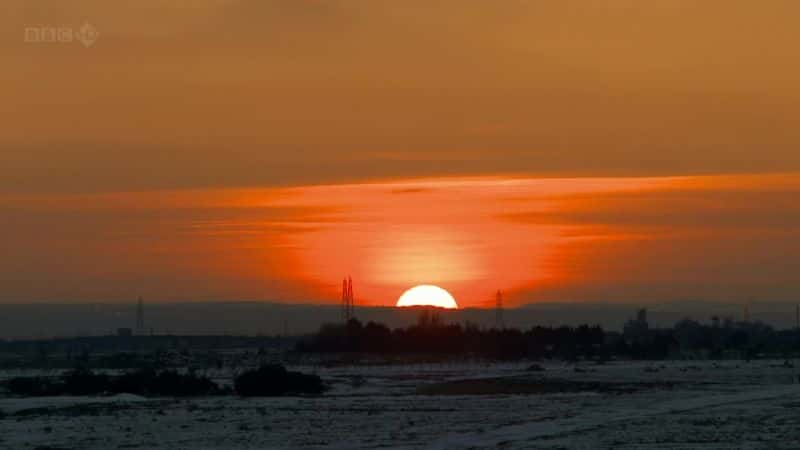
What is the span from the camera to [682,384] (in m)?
86.6

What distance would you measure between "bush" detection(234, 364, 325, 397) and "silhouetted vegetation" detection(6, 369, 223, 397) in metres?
1.75

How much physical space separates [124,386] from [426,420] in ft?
110

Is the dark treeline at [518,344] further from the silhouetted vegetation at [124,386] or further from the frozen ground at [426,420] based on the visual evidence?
the frozen ground at [426,420]

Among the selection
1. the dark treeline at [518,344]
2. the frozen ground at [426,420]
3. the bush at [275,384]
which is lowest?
Answer: the frozen ground at [426,420]

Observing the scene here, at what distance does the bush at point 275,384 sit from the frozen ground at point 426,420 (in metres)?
1.57

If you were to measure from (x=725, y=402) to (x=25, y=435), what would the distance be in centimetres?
3129

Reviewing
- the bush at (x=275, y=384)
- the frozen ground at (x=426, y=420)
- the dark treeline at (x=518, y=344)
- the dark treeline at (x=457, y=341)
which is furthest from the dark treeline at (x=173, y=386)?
the dark treeline at (x=457, y=341)

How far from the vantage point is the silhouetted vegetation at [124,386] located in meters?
83.4

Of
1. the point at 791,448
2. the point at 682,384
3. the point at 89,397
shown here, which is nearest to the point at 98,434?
the point at 791,448

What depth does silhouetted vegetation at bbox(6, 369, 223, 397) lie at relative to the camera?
8344 cm

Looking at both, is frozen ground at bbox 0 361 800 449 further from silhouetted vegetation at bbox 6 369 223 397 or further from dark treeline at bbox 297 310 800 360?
dark treeline at bbox 297 310 800 360

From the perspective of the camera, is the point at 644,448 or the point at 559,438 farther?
the point at 559,438

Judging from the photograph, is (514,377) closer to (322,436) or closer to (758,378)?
(758,378)

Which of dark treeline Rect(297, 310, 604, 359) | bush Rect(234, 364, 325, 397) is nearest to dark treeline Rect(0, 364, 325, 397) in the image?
bush Rect(234, 364, 325, 397)
